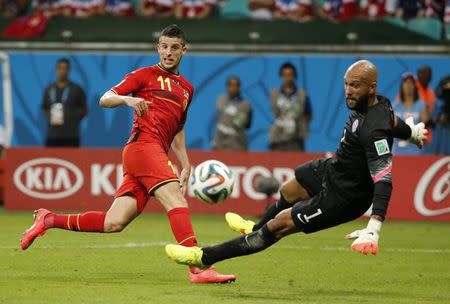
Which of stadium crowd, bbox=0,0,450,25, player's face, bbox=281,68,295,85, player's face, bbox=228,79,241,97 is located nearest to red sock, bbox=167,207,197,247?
player's face, bbox=281,68,295,85

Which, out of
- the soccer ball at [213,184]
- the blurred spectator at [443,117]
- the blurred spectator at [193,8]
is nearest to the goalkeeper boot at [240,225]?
the soccer ball at [213,184]

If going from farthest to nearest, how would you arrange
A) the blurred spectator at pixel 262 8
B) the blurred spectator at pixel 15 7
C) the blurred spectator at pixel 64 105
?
the blurred spectator at pixel 15 7 < the blurred spectator at pixel 262 8 < the blurred spectator at pixel 64 105

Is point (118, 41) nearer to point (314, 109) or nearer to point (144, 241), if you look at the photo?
point (314, 109)

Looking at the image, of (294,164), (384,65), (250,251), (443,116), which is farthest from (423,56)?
(250,251)

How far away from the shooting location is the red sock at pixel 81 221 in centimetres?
970

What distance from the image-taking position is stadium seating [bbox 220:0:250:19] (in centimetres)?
2128

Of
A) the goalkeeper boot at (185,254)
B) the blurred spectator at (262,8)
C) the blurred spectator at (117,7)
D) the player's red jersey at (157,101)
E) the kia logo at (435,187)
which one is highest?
the player's red jersey at (157,101)

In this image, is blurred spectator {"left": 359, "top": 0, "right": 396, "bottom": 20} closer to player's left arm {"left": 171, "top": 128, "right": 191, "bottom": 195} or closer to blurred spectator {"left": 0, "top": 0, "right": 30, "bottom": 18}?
blurred spectator {"left": 0, "top": 0, "right": 30, "bottom": 18}

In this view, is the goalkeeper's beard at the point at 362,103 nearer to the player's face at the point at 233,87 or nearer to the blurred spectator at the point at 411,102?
the blurred spectator at the point at 411,102

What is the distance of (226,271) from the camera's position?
10320 mm

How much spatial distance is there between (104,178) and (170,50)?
813 centimetres

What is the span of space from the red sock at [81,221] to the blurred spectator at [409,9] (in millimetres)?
11505

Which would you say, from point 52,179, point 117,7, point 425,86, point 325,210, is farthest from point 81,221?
point 117,7

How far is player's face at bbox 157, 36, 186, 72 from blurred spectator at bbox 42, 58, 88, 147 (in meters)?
8.65
